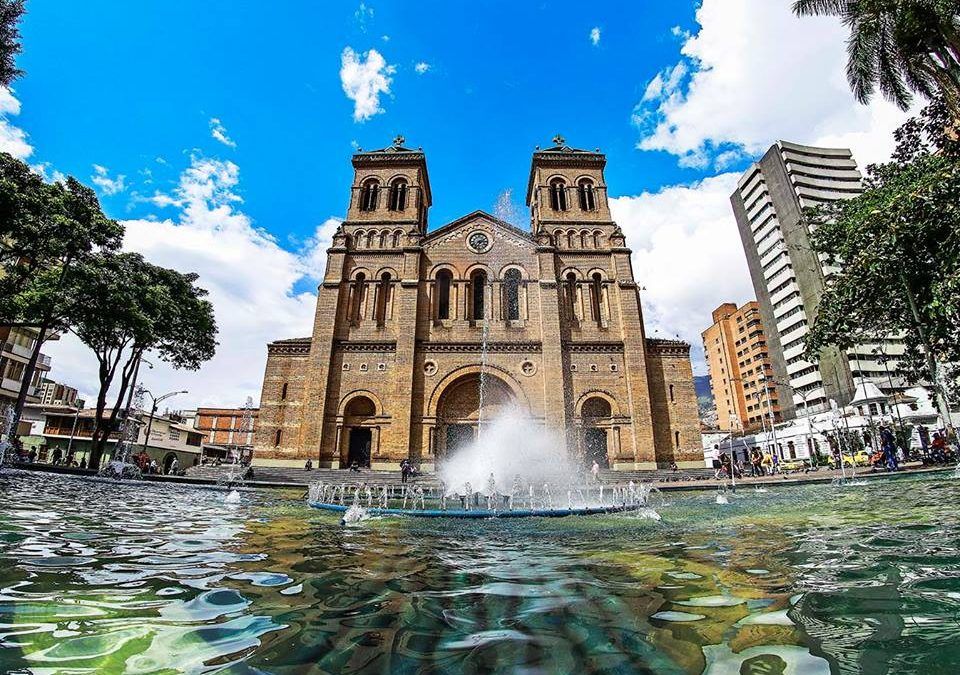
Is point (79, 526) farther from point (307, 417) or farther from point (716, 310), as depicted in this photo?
point (716, 310)

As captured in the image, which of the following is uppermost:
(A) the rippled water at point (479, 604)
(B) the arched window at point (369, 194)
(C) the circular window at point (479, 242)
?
(B) the arched window at point (369, 194)

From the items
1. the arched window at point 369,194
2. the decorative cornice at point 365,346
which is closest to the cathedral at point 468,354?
the decorative cornice at point 365,346

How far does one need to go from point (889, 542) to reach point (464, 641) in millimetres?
4051

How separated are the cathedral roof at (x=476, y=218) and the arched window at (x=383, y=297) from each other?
3.65 meters

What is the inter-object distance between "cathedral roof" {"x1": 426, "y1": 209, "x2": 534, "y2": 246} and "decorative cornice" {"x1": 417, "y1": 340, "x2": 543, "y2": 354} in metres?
7.06

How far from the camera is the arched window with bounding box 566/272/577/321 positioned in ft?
88.2

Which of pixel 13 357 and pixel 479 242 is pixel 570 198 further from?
pixel 13 357

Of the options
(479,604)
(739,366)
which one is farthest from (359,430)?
(739,366)

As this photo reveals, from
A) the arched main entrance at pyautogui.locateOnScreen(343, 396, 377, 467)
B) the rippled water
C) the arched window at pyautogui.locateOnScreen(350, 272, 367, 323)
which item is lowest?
the rippled water

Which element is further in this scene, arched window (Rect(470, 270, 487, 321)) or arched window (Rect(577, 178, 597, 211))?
arched window (Rect(577, 178, 597, 211))

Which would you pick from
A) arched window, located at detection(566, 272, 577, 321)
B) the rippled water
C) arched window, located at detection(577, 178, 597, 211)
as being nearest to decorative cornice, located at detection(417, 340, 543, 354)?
arched window, located at detection(566, 272, 577, 321)

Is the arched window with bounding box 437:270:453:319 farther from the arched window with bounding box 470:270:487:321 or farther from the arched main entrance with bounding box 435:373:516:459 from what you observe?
the arched main entrance with bounding box 435:373:516:459

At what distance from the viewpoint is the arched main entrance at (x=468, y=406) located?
2458 centimetres

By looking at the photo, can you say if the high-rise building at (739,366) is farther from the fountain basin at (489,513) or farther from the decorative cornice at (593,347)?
the fountain basin at (489,513)
